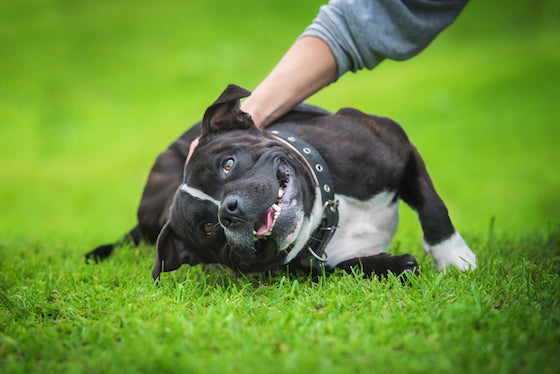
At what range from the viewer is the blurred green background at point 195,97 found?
9.28m

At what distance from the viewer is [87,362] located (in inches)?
86.4

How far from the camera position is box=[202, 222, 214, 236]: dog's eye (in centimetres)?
318

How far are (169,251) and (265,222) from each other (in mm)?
677

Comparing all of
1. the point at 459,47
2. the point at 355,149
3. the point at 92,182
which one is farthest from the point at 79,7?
the point at 355,149

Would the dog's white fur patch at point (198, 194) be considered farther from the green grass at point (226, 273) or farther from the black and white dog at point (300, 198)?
the green grass at point (226, 273)

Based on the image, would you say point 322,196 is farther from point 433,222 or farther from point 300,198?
point 433,222

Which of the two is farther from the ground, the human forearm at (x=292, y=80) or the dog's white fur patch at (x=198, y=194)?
the human forearm at (x=292, y=80)

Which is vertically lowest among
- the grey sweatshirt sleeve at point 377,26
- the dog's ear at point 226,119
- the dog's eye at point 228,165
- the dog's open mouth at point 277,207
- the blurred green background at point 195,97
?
the blurred green background at point 195,97

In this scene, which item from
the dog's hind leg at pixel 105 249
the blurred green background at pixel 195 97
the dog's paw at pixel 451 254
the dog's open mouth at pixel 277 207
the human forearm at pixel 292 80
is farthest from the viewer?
the blurred green background at pixel 195 97

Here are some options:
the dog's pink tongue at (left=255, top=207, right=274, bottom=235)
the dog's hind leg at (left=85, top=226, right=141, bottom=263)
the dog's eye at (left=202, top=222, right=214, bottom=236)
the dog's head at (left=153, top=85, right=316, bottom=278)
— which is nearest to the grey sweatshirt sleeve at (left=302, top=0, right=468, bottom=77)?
the dog's head at (left=153, top=85, right=316, bottom=278)

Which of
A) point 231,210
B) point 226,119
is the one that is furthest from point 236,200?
point 226,119

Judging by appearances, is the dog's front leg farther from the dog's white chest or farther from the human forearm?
the human forearm

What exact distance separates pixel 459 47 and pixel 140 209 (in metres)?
16.5

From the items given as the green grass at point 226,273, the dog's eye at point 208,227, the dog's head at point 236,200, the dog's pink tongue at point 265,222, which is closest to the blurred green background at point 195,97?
the green grass at point 226,273
